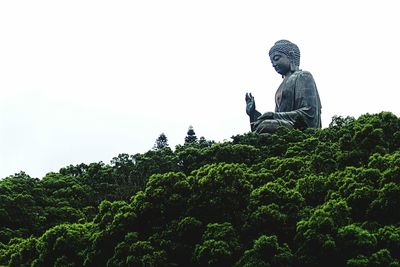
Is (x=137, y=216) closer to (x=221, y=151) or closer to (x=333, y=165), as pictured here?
(x=333, y=165)

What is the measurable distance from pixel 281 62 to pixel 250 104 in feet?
9.06

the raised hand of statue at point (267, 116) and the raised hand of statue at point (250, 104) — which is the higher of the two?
the raised hand of statue at point (250, 104)

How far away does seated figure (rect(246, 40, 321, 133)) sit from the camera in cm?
3120

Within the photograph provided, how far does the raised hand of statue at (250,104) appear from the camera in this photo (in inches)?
1272

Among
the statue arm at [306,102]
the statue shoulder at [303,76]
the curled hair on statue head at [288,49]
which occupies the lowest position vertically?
the statue arm at [306,102]

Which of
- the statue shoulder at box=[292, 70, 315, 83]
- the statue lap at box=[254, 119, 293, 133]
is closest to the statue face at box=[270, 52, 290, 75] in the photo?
the statue shoulder at box=[292, 70, 315, 83]

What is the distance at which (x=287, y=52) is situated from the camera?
34281 millimetres

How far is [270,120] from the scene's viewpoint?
1215 inches

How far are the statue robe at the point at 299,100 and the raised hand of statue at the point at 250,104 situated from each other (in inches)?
32.8

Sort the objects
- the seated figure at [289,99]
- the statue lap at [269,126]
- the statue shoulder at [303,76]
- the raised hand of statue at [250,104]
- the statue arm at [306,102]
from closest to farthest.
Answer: the statue lap at [269,126], the seated figure at [289,99], the statue arm at [306,102], the raised hand of statue at [250,104], the statue shoulder at [303,76]

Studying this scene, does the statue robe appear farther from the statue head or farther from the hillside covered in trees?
the hillside covered in trees

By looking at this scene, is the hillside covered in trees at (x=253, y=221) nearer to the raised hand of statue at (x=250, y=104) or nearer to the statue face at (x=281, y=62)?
the raised hand of statue at (x=250, y=104)

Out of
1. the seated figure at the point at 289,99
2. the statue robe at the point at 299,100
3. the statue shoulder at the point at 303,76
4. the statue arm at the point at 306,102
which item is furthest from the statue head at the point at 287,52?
the statue arm at the point at 306,102

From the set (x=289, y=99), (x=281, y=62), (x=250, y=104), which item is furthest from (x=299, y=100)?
(x=281, y=62)
